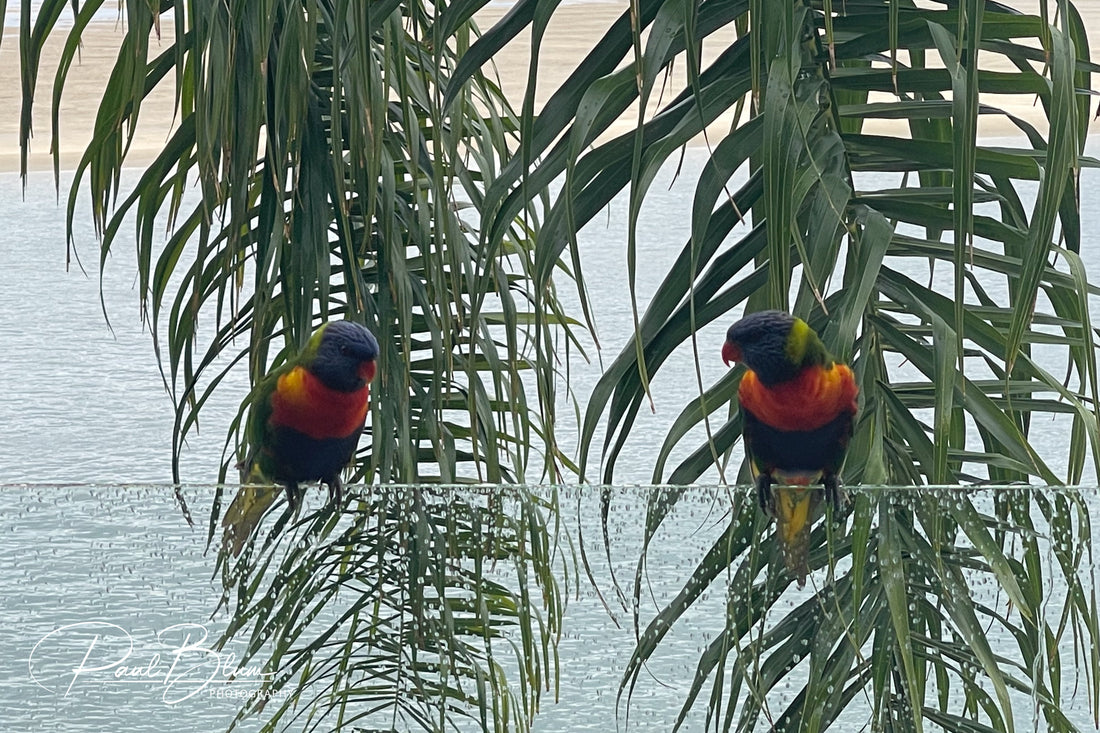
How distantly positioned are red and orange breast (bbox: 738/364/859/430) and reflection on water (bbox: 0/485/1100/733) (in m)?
0.05

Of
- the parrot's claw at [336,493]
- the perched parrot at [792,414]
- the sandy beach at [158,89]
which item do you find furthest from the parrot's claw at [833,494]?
the sandy beach at [158,89]

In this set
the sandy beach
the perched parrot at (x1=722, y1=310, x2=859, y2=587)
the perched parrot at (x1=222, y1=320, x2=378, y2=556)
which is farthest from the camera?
the sandy beach

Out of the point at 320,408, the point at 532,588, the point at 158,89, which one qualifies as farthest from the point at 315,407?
the point at 158,89

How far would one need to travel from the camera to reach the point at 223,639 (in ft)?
2.33

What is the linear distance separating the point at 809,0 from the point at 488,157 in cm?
49

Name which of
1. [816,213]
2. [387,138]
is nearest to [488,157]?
[387,138]

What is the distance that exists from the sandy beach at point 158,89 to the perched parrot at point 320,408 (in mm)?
4016

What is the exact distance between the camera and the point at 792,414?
2.24 feet

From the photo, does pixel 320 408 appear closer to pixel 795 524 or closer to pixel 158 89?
pixel 795 524

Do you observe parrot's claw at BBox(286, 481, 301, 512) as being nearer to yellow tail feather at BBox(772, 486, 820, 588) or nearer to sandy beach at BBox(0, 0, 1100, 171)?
yellow tail feather at BBox(772, 486, 820, 588)

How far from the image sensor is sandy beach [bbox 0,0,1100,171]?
5.02 meters

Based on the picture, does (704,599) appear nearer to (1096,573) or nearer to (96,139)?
(1096,573)

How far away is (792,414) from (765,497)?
0.05 metres

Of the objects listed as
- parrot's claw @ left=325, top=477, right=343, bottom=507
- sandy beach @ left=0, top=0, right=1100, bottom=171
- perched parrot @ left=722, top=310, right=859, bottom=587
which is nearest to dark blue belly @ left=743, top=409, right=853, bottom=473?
perched parrot @ left=722, top=310, right=859, bottom=587
